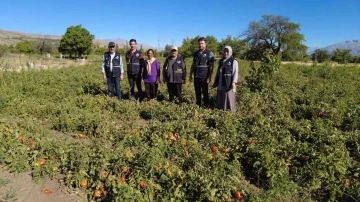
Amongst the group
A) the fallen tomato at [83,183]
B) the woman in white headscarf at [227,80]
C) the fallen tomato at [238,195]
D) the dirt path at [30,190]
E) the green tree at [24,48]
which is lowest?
the dirt path at [30,190]

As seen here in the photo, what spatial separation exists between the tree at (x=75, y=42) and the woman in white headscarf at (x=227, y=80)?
60467 mm

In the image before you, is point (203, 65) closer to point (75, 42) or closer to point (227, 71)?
point (227, 71)

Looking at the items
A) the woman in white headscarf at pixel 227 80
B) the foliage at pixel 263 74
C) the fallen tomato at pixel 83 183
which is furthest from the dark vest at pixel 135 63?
the fallen tomato at pixel 83 183

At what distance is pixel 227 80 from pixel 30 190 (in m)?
4.61

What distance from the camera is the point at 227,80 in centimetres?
658

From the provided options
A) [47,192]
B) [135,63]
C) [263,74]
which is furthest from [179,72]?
[47,192]

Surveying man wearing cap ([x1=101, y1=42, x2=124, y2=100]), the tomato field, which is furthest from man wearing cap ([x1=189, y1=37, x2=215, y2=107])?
man wearing cap ([x1=101, y1=42, x2=124, y2=100])

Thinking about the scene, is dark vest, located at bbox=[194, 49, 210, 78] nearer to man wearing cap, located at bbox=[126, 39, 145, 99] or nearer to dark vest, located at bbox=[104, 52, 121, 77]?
man wearing cap, located at bbox=[126, 39, 145, 99]

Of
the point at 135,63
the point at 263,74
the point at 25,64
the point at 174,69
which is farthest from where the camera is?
the point at 25,64

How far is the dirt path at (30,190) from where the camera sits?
11.5 ft

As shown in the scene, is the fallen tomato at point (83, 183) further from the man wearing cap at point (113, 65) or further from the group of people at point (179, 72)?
the man wearing cap at point (113, 65)

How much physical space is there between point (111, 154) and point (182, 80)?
13.0 ft

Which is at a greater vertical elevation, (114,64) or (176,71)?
(114,64)

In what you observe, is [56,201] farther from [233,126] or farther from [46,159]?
[233,126]
